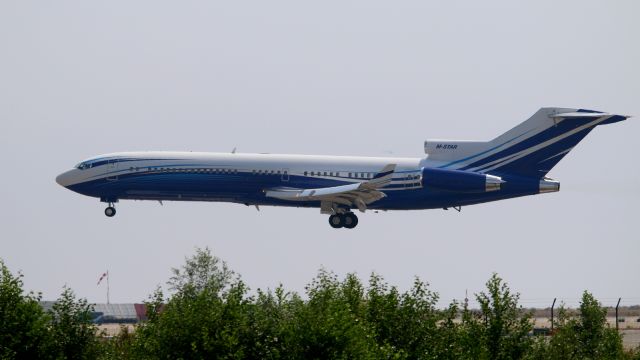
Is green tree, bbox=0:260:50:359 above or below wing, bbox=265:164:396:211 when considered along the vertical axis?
below

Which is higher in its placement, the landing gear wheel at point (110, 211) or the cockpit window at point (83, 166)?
the cockpit window at point (83, 166)

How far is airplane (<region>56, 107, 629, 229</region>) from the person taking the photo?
291 ft

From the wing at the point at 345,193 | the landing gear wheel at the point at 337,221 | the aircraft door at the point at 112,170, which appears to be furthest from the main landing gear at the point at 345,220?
the aircraft door at the point at 112,170

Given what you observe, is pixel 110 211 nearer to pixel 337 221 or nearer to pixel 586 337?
pixel 337 221

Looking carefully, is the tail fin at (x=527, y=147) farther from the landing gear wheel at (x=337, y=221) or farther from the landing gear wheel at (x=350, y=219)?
the landing gear wheel at (x=337, y=221)

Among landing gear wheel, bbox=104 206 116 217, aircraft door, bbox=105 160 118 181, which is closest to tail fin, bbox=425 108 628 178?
aircraft door, bbox=105 160 118 181

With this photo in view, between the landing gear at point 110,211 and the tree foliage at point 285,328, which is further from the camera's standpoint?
the landing gear at point 110,211

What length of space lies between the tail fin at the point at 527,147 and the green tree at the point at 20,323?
3670 cm

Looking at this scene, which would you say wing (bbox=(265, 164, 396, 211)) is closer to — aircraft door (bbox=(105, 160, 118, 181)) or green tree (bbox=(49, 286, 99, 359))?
aircraft door (bbox=(105, 160, 118, 181))

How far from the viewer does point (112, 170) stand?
90.8 m

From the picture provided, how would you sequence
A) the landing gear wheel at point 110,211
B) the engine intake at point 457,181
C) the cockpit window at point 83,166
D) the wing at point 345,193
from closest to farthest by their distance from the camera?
the wing at point 345,193
the engine intake at point 457,181
the cockpit window at point 83,166
the landing gear wheel at point 110,211

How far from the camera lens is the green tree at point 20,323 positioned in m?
58.5

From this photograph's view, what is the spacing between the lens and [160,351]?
56.4 meters

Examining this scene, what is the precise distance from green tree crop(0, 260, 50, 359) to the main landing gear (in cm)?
3304
